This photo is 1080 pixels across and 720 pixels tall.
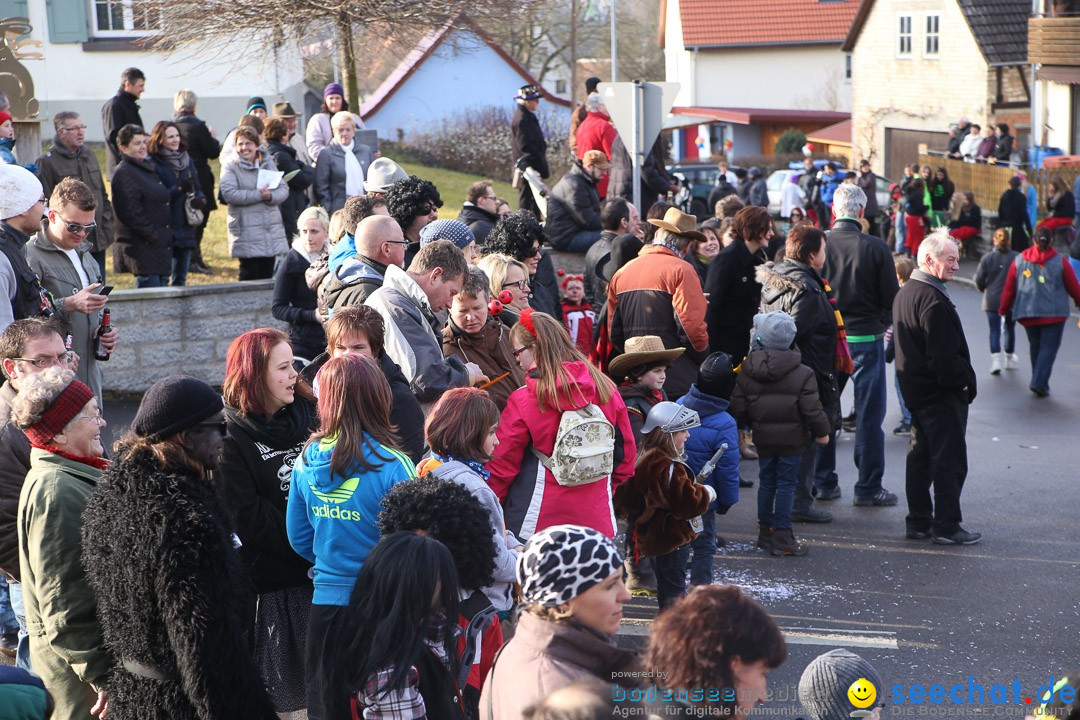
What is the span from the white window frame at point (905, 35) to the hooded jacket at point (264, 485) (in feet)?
130

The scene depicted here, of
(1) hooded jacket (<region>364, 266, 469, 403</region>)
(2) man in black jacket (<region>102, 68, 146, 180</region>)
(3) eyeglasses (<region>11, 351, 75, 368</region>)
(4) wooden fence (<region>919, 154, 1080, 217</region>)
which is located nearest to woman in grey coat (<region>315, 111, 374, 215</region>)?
(2) man in black jacket (<region>102, 68, 146, 180</region>)

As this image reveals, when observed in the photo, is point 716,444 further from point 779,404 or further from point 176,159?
point 176,159

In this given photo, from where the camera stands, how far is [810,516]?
8219 millimetres

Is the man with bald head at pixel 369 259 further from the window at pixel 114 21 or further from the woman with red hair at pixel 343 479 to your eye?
the window at pixel 114 21

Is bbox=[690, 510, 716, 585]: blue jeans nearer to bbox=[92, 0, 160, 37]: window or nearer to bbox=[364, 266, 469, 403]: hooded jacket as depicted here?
bbox=[364, 266, 469, 403]: hooded jacket

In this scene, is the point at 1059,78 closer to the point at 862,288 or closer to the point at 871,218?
the point at 871,218

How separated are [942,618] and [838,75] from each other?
168 feet

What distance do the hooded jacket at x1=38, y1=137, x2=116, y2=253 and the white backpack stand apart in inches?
259

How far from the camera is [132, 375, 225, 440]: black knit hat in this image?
373 centimetres

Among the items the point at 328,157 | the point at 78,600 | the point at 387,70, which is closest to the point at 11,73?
the point at 328,157

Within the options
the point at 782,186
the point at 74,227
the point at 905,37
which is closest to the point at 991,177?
the point at 782,186

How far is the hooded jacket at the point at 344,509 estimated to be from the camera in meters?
4.13

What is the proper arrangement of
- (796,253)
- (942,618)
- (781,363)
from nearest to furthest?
(942,618) < (781,363) < (796,253)

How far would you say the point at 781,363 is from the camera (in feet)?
24.5
